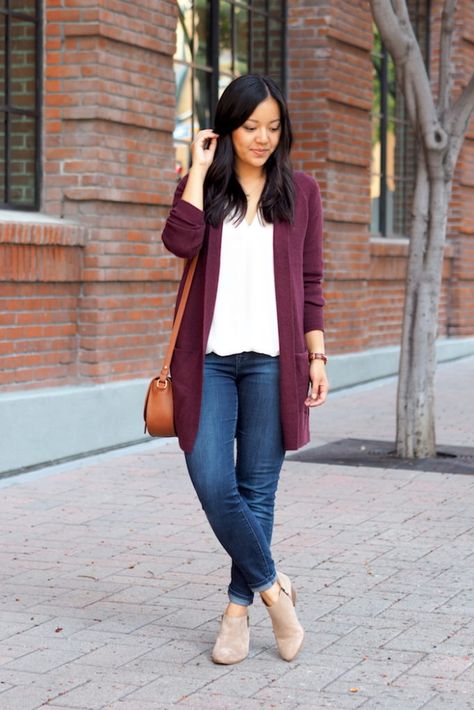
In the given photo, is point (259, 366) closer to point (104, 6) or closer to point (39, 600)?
point (39, 600)

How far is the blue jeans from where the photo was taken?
470 centimetres

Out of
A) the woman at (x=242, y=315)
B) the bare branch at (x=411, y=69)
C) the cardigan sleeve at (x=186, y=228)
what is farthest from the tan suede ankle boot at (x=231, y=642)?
the bare branch at (x=411, y=69)

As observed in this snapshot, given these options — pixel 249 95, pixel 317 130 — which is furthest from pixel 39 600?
pixel 317 130

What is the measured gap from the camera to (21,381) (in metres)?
8.98

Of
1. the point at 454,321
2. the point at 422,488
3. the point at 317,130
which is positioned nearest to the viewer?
the point at 422,488

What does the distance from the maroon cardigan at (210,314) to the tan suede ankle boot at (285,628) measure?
55 centimetres

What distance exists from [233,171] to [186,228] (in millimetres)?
304

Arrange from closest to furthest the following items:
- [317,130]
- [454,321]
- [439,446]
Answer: [439,446]
[317,130]
[454,321]

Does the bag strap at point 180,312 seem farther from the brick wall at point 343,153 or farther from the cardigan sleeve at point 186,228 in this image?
the brick wall at point 343,153

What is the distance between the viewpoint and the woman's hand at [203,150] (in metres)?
4.72

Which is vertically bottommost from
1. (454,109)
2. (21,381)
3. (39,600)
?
(39,600)

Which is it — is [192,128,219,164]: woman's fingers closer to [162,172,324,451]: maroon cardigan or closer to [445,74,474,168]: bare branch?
[162,172,324,451]: maroon cardigan

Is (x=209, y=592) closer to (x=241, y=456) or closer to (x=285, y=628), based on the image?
(x=285, y=628)

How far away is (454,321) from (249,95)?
12184 millimetres
